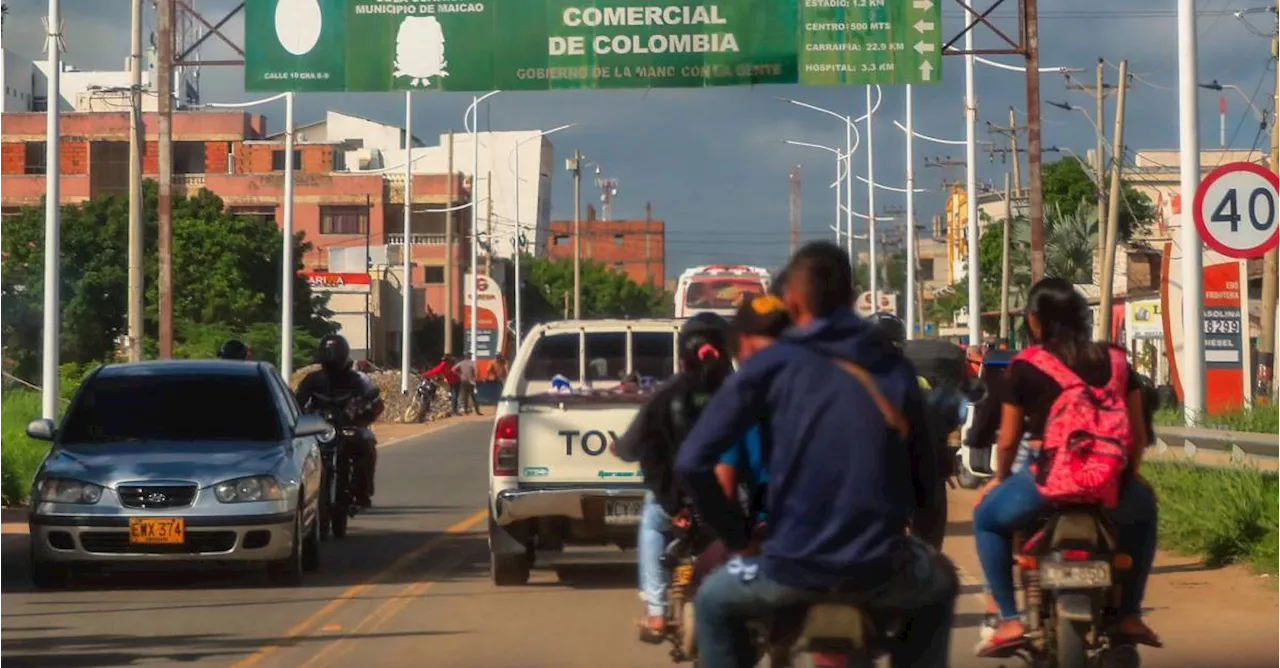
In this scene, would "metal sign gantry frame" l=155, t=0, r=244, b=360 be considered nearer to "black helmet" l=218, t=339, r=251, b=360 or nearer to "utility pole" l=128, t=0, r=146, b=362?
"utility pole" l=128, t=0, r=146, b=362

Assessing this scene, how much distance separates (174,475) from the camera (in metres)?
13.5

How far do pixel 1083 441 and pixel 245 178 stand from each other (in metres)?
88.5

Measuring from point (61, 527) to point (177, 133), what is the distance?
85220mm

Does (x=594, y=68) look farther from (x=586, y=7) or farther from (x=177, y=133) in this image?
(x=177, y=133)

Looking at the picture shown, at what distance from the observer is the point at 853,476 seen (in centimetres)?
546

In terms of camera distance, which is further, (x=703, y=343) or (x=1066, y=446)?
(x=703, y=343)

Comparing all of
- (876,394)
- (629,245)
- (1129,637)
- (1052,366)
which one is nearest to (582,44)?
(1052,366)

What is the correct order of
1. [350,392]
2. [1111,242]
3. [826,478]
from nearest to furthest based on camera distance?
[826,478]
[350,392]
[1111,242]

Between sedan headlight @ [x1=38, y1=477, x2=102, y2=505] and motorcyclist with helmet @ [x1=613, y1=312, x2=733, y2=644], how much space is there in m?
5.28

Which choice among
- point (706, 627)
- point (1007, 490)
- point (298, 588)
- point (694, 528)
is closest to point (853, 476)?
point (706, 627)

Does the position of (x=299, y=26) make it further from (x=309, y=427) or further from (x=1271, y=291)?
(x=1271, y=291)

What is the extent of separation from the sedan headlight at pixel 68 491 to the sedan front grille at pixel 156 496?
0.17m

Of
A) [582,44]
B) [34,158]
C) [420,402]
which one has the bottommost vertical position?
[420,402]

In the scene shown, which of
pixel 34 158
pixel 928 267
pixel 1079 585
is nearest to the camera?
pixel 1079 585
